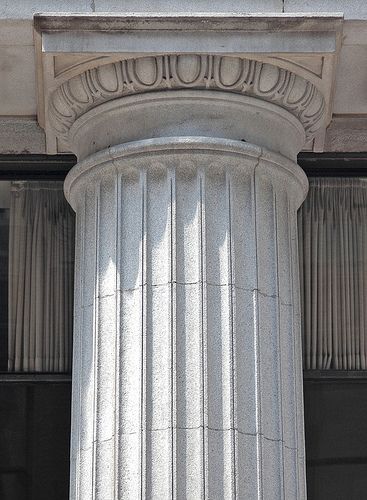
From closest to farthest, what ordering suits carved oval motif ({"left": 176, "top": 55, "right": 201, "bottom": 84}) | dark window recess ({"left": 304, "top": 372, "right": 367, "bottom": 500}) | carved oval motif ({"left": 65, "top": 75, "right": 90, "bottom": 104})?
1. carved oval motif ({"left": 176, "top": 55, "right": 201, "bottom": 84})
2. carved oval motif ({"left": 65, "top": 75, "right": 90, "bottom": 104})
3. dark window recess ({"left": 304, "top": 372, "right": 367, "bottom": 500})

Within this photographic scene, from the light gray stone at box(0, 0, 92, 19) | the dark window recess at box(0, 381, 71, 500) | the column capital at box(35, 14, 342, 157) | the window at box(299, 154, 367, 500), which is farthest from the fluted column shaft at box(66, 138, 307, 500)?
the window at box(299, 154, 367, 500)

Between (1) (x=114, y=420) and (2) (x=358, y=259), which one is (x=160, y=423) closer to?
(1) (x=114, y=420)

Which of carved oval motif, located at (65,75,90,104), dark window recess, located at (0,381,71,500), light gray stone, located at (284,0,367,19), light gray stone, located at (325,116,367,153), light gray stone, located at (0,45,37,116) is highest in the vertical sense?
light gray stone, located at (284,0,367,19)

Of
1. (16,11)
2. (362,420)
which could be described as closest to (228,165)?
(16,11)

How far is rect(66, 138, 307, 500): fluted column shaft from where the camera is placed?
11875mm

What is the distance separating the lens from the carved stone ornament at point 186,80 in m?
12.5

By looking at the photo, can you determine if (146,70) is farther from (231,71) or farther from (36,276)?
(36,276)

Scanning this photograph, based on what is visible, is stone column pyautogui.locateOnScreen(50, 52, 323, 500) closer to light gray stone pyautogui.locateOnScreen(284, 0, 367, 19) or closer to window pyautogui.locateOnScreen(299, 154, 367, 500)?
light gray stone pyautogui.locateOnScreen(284, 0, 367, 19)

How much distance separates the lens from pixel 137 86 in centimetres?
1265

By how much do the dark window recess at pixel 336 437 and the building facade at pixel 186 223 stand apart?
1.71m

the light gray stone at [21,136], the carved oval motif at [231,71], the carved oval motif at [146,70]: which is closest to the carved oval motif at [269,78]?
the carved oval motif at [231,71]

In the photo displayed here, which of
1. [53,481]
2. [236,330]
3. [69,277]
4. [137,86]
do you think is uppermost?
[137,86]

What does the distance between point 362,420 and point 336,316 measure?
1127mm

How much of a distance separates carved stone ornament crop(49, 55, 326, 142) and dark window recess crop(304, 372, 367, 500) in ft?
10.1
